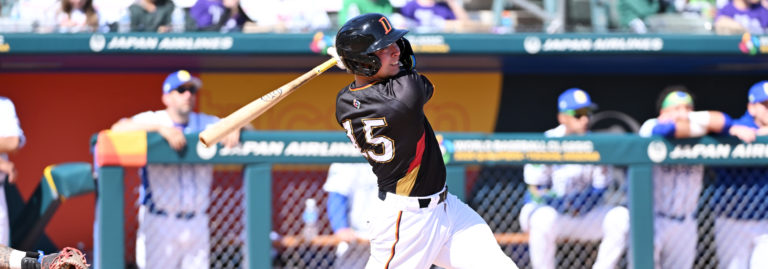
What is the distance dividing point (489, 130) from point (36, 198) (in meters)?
3.17

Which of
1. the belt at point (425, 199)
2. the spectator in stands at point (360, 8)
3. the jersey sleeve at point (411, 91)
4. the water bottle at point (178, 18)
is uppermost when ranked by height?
the spectator in stands at point (360, 8)

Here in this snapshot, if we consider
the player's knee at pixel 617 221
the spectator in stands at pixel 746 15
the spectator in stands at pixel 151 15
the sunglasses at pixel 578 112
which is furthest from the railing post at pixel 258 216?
the spectator in stands at pixel 746 15

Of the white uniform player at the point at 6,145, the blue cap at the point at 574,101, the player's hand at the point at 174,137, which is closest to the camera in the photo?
the player's hand at the point at 174,137

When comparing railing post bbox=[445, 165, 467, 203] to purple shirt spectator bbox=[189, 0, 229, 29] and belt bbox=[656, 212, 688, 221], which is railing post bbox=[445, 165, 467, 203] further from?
purple shirt spectator bbox=[189, 0, 229, 29]

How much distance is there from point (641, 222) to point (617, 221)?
121 millimetres

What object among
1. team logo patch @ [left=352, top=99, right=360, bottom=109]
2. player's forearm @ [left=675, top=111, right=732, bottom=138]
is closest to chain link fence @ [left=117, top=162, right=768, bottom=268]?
player's forearm @ [left=675, top=111, right=732, bottom=138]

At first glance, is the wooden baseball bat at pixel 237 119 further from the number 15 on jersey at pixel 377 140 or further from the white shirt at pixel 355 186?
the white shirt at pixel 355 186

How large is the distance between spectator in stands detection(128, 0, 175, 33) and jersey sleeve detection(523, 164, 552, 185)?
2.39 metres

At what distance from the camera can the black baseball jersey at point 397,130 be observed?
10.1 ft

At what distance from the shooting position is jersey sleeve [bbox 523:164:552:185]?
14.2ft

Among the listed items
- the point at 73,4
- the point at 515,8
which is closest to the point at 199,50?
the point at 73,4

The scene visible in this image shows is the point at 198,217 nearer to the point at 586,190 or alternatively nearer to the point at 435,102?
the point at 586,190

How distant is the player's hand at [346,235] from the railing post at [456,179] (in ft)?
1.73

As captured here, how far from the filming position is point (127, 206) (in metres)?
4.36
